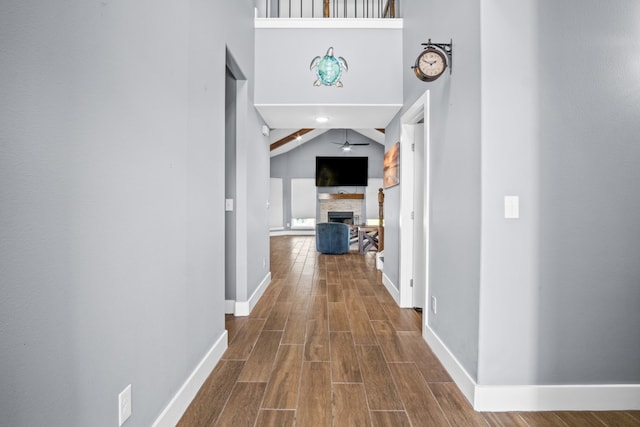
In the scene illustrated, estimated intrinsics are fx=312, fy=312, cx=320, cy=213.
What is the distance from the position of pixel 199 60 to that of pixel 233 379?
2.00 m

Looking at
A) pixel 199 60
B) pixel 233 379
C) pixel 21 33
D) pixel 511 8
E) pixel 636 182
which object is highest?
pixel 511 8

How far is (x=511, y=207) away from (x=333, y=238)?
5187mm

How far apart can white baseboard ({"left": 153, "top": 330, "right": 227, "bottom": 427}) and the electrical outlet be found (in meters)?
0.26

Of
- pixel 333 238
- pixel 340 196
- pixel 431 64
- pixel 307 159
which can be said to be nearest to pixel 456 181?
pixel 431 64

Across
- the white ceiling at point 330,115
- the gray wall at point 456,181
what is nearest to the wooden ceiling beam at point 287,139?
the white ceiling at point 330,115

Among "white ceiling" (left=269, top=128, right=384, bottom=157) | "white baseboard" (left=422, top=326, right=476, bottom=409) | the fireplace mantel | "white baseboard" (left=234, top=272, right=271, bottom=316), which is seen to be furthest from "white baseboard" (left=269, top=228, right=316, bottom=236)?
"white baseboard" (left=422, top=326, right=476, bottom=409)

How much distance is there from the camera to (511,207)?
1684mm

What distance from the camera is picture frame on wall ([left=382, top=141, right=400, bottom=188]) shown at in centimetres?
352

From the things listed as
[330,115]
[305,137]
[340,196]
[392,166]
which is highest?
[305,137]

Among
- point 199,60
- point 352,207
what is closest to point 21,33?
point 199,60

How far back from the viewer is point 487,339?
1.70 metres

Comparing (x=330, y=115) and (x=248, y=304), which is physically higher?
(x=330, y=115)

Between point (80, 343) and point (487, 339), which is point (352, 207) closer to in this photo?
point (487, 339)

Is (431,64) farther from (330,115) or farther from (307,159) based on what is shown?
(307,159)
